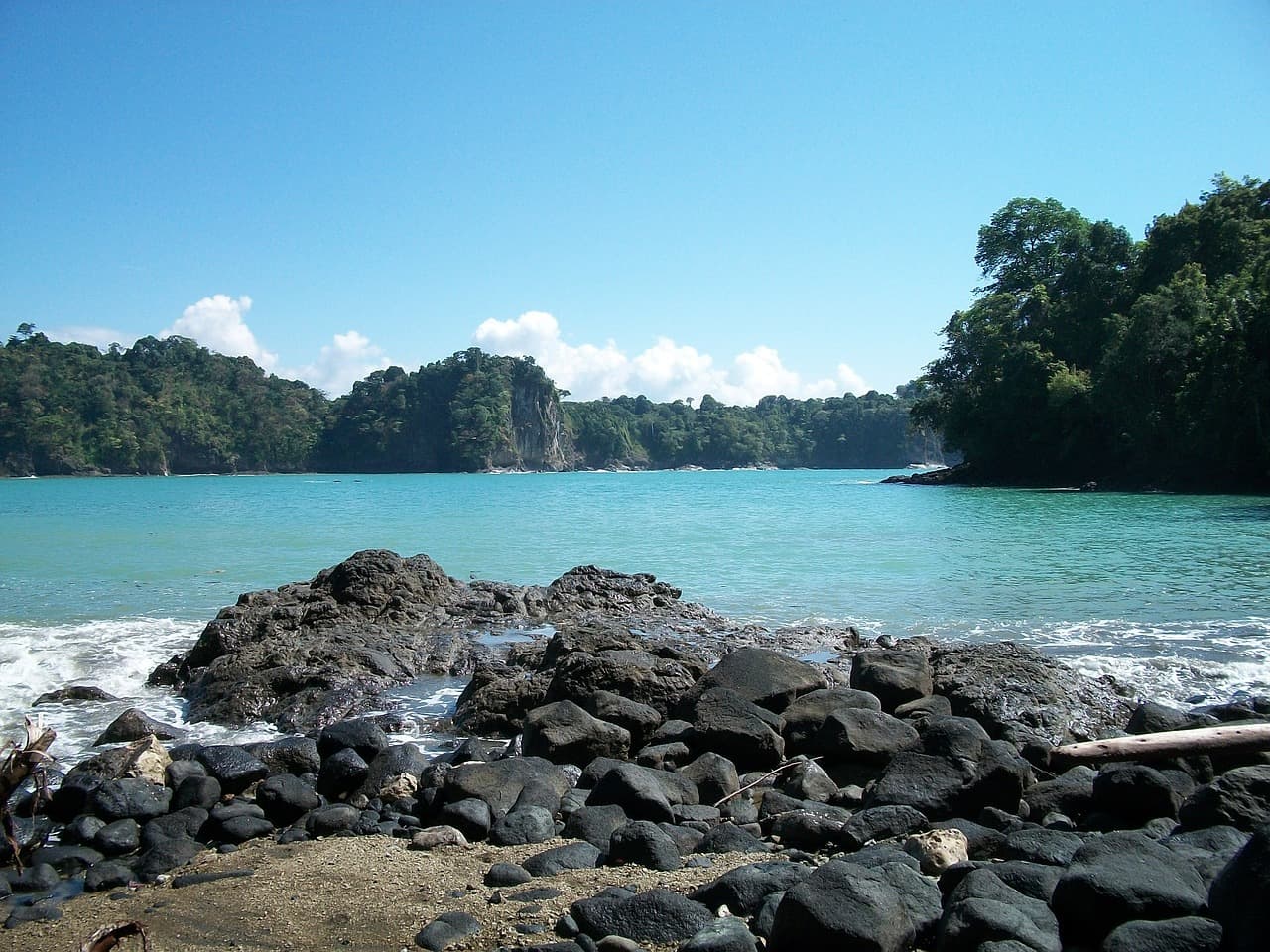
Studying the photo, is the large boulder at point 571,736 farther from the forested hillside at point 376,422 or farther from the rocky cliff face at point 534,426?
the rocky cliff face at point 534,426

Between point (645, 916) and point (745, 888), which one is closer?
point (645, 916)

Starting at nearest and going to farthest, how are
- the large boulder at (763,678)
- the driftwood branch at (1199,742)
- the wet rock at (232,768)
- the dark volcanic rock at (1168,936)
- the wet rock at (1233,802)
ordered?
the dark volcanic rock at (1168,936) → the wet rock at (1233,802) → the driftwood branch at (1199,742) → the wet rock at (232,768) → the large boulder at (763,678)

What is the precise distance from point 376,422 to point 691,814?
13693cm

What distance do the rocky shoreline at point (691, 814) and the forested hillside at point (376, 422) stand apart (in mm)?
115649

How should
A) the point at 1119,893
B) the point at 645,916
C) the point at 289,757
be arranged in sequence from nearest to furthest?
1. the point at 1119,893
2. the point at 645,916
3. the point at 289,757

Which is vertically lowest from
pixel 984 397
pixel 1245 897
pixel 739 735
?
pixel 739 735

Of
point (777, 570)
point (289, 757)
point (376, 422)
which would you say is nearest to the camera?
point (289, 757)

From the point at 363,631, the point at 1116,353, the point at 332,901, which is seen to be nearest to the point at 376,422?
the point at 1116,353

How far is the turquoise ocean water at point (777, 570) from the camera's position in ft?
39.3

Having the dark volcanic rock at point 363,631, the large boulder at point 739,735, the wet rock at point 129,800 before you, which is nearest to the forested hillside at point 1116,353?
the dark volcanic rock at point 363,631

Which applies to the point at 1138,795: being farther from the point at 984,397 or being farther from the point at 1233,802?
the point at 984,397

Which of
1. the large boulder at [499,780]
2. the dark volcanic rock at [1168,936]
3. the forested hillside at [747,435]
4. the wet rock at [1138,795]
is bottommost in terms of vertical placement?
the large boulder at [499,780]

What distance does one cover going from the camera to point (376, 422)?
452 ft

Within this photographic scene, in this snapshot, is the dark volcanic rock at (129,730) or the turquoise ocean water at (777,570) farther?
the turquoise ocean water at (777,570)
